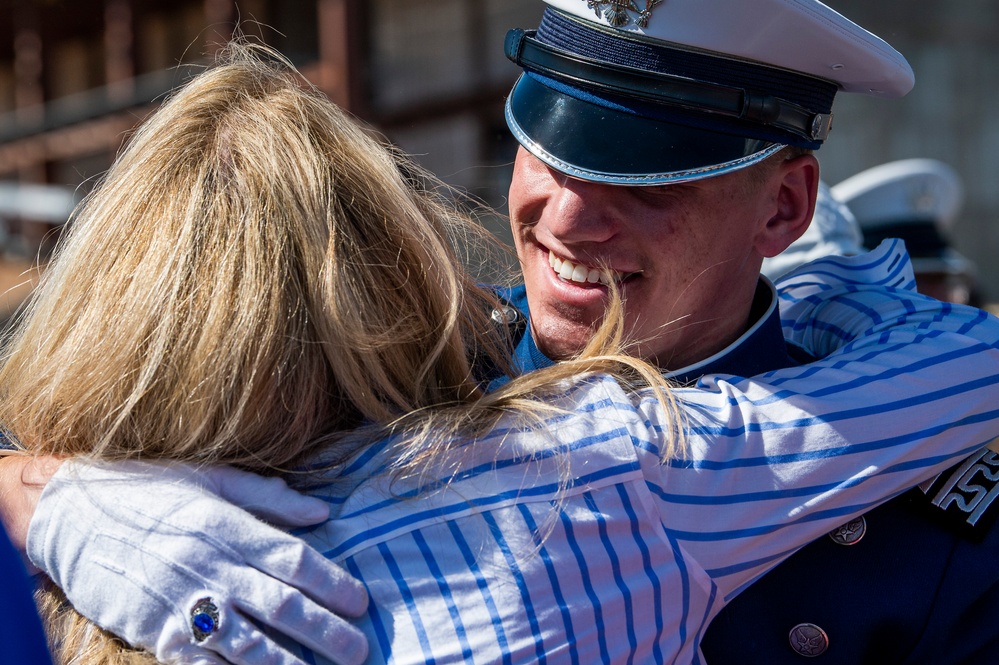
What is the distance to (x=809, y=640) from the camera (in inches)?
43.8

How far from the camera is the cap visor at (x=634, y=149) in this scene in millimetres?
1175

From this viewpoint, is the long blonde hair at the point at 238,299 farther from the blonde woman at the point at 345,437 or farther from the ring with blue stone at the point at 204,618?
the ring with blue stone at the point at 204,618

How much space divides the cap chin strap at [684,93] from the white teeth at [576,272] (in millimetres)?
202

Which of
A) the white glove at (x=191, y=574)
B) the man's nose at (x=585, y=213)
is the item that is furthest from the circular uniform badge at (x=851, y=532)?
the white glove at (x=191, y=574)

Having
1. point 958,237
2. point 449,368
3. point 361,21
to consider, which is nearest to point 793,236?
point 449,368

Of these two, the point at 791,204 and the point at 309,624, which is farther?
the point at 791,204

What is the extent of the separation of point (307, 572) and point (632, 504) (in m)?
0.28

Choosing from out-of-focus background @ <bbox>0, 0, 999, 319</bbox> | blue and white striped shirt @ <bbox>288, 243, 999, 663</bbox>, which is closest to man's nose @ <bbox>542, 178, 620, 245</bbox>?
blue and white striped shirt @ <bbox>288, 243, 999, 663</bbox>

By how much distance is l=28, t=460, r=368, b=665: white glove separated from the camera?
0.81 meters

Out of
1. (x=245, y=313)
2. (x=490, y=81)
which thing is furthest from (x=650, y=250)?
(x=490, y=81)

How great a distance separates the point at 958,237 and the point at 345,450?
4945 millimetres

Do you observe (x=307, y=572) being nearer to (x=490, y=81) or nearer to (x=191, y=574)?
(x=191, y=574)

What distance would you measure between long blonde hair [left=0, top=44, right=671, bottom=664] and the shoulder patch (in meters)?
0.39

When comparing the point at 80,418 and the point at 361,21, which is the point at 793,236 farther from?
the point at 361,21
